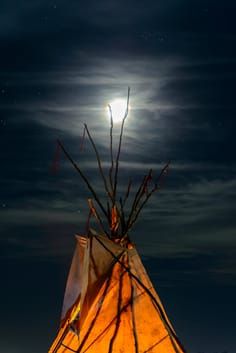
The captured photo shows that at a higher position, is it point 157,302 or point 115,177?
point 115,177

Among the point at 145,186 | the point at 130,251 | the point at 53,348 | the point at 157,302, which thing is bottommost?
the point at 53,348

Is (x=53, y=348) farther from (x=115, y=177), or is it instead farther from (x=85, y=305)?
(x=115, y=177)

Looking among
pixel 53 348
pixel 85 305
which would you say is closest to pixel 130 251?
pixel 85 305

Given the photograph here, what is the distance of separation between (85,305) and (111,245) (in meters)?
1.28

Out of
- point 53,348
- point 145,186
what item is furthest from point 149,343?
point 145,186

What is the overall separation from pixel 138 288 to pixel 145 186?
2.45m

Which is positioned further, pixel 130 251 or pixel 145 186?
pixel 145 186

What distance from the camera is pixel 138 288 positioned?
Result: 14125 mm

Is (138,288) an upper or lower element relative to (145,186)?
lower

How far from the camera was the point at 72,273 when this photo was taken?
1537 centimetres

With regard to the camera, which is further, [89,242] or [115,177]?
[115,177]

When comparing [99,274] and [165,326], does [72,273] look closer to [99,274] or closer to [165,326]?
[99,274]

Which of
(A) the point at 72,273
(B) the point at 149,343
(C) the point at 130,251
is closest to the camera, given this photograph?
(B) the point at 149,343

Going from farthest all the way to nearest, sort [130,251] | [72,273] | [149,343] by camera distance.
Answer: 1. [72,273]
2. [130,251]
3. [149,343]
